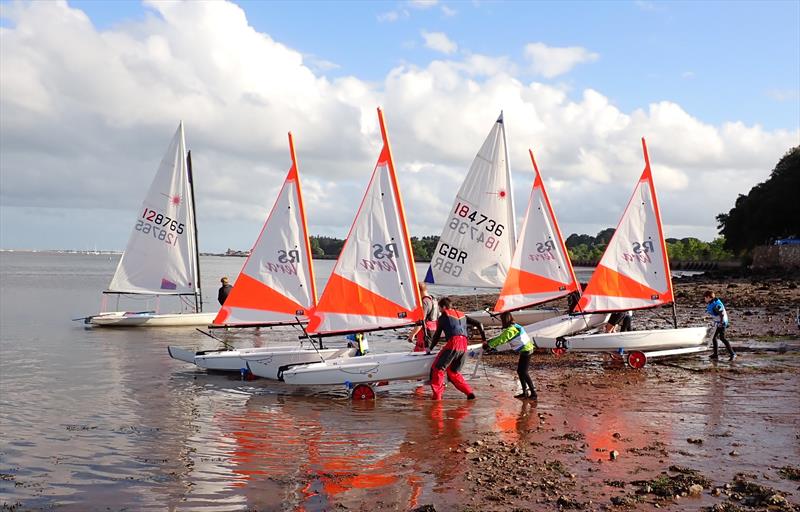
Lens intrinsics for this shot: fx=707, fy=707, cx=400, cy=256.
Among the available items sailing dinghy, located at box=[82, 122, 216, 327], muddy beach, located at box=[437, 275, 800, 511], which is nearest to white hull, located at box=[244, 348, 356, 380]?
muddy beach, located at box=[437, 275, 800, 511]

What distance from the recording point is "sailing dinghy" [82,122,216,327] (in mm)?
26078

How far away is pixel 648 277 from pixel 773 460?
9.46m

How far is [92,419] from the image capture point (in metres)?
12.4

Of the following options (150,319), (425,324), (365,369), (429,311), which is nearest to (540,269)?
(429,311)

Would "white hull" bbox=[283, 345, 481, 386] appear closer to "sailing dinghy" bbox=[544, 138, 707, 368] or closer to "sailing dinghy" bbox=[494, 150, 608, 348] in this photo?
"sailing dinghy" bbox=[544, 138, 707, 368]

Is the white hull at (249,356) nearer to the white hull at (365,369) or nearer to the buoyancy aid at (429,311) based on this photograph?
the white hull at (365,369)

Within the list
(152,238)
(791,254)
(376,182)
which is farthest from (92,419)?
(791,254)

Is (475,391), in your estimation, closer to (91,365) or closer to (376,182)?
(376,182)

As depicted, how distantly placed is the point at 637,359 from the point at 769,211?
206 ft

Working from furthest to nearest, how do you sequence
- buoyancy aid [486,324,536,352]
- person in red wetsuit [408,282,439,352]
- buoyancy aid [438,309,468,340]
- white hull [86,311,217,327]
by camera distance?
white hull [86,311,217,327] → person in red wetsuit [408,282,439,352] → buoyancy aid [486,324,536,352] → buoyancy aid [438,309,468,340]

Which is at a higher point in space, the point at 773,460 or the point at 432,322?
the point at 432,322

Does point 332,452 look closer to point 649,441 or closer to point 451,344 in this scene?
point 451,344

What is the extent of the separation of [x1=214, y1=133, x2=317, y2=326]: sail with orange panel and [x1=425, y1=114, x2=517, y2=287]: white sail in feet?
21.8

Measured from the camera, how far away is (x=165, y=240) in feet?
86.0
